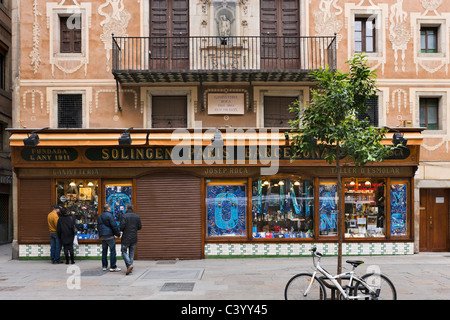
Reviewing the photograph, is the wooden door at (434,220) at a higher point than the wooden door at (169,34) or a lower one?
lower

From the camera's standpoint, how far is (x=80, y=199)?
14422 mm

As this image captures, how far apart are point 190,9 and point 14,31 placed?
6.08 m

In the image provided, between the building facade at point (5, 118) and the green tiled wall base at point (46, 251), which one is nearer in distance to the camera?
the green tiled wall base at point (46, 251)

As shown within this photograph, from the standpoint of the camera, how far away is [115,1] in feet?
47.8

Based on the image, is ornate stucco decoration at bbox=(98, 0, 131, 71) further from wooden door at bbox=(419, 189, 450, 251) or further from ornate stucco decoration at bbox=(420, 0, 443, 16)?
wooden door at bbox=(419, 189, 450, 251)

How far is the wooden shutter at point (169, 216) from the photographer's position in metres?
14.0

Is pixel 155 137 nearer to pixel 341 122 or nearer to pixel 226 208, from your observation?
pixel 226 208

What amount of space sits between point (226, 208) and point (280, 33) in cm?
621

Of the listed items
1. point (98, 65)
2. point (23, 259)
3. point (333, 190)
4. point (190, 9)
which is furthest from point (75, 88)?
point (333, 190)

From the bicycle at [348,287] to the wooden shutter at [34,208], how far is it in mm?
9509

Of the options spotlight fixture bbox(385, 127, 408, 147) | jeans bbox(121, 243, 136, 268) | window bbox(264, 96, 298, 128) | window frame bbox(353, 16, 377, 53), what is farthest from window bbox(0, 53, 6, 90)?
spotlight fixture bbox(385, 127, 408, 147)

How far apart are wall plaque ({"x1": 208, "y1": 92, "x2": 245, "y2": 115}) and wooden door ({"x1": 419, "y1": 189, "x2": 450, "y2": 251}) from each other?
273 inches

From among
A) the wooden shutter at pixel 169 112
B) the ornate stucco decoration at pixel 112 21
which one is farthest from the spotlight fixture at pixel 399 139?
the ornate stucco decoration at pixel 112 21

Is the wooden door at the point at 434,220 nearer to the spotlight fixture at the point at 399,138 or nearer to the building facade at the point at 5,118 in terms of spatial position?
the spotlight fixture at the point at 399,138
